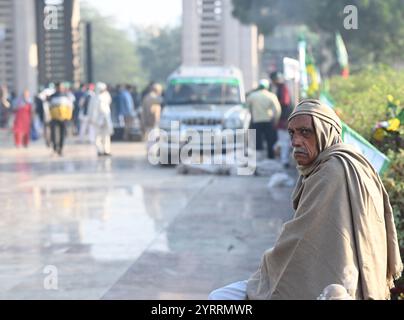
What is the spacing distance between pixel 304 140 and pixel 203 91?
617 inches

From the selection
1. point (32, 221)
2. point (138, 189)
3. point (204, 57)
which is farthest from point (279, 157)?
point (204, 57)

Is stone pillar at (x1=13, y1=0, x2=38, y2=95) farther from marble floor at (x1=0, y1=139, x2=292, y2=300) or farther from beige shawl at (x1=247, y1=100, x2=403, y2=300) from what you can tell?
beige shawl at (x1=247, y1=100, x2=403, y2=300)

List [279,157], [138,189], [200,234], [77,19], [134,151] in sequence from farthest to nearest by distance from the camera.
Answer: [77,19] < [134,151] < [279,157] < [138,189] < [200,234]

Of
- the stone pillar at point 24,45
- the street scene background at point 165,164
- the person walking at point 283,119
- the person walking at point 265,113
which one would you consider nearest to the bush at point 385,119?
the street scene background at point 165,164

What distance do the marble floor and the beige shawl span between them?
3.51 m

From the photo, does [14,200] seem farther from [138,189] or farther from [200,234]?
[200,234]

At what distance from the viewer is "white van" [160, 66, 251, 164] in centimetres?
1833

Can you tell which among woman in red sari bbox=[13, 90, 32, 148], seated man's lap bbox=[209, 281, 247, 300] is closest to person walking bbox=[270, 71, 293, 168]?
woman in red sari bbox=[13, 90, 32, 148]

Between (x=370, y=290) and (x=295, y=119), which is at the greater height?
(x=295, y=119)

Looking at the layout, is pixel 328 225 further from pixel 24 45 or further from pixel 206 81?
pixel 24 45

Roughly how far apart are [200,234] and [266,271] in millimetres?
6241

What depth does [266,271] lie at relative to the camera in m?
4.38
